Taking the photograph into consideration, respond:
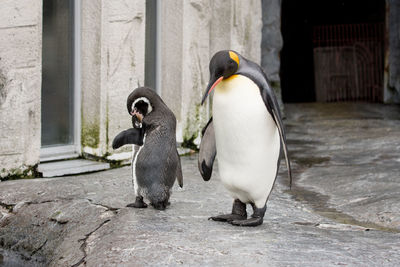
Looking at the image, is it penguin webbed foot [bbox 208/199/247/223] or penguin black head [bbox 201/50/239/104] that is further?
penguin webbed foot [bbox 208/199/247/223]

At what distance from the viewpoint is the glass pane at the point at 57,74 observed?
5797mm

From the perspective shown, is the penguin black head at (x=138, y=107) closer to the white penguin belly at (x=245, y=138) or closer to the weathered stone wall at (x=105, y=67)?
the white penguin belly at (x=245, y=138)

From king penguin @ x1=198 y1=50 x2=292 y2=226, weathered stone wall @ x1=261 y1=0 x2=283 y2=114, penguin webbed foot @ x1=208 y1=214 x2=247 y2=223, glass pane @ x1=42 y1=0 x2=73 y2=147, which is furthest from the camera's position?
weathered stone wall @ x1=261 y1=0 x2=283 y2=114

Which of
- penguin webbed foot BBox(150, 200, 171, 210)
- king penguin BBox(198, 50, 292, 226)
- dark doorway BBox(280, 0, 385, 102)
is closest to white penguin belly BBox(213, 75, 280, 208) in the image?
king penguin BBox(198, 50, 292, 226)

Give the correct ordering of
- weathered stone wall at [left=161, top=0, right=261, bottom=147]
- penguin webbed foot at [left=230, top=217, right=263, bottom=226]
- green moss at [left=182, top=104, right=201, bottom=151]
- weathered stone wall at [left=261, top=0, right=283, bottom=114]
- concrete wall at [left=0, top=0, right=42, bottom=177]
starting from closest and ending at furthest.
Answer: penguin webbed foot at [left=230, top=217, right=263, bottom=226], concrete wall at [left=0, top=0, right=42, bottom=177], weathered stone wall at [left=161, top=0, right=261, bottom=147], green moss at [left=182, top=104, right=201, bottom=151], weathered stone wall at [left=261, top=0, right=283, bottom=114]

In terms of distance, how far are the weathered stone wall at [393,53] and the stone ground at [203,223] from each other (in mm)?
6732

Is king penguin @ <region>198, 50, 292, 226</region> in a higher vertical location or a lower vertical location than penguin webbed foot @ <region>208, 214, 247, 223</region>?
higher

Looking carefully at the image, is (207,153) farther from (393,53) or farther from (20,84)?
(393,53)

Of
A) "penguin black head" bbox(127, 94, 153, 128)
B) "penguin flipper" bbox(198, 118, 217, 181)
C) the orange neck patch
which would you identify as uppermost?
the orange neck patch

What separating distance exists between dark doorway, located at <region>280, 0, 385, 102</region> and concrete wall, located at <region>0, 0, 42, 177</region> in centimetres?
1199

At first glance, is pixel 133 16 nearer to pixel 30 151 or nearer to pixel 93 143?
pixel 93 143

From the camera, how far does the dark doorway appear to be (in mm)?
16391

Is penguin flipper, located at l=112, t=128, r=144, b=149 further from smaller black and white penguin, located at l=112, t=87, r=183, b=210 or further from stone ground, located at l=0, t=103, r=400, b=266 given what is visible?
stone ground, located at l=0, t=103, r=400, b=266

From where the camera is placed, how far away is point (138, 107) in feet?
13.1
